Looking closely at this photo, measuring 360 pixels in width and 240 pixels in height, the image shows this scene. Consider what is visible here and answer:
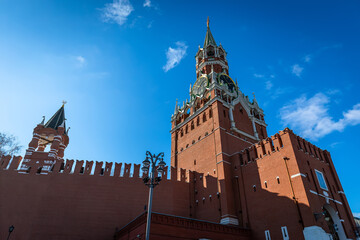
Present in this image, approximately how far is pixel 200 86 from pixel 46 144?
20.7m

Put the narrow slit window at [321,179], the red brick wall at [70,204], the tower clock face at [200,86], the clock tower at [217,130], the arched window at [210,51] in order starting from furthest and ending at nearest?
the arched window at [210,51], the tower clock face at [200,86], the clock tower at [217,130], the narrow slit window at [321,179], the red brick wall at [70,204]

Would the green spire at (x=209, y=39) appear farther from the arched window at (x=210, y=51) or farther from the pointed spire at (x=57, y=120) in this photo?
the pointed spire at (x=57, y=120)

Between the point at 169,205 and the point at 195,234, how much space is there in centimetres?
626

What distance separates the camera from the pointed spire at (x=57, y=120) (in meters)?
25.9

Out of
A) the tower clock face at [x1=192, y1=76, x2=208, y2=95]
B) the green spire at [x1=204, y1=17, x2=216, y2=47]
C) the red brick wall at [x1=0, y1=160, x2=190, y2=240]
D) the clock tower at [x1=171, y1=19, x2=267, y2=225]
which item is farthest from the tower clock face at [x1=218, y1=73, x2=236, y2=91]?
the red brick wall at [x1=0, y1=160, x2=190, y2=240]

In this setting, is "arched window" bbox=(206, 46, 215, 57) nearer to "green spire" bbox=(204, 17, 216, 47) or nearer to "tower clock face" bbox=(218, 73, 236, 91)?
"green spire" bbox=(204, 17, 216, 47)

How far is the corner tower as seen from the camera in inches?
864

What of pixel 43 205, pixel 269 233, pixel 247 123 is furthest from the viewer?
pixel 247 123

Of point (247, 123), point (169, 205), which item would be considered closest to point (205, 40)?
point (247, 123)

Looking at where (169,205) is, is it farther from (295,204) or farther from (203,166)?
(295,204)

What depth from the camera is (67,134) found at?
27.9 m

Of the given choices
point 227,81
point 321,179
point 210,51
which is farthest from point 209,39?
point 321,179

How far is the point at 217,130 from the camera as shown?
26219 millimetres

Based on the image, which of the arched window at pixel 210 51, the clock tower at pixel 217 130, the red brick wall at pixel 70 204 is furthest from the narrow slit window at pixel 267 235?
the arched window at pixel 210 51
